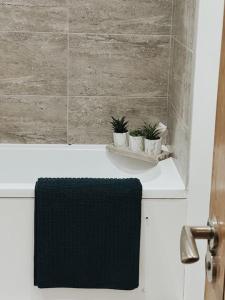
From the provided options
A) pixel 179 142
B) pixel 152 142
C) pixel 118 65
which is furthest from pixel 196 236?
pixel 118 65

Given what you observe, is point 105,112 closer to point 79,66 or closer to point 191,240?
point 79,66

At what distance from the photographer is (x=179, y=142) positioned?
2725mm

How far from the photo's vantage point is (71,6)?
3080 mm

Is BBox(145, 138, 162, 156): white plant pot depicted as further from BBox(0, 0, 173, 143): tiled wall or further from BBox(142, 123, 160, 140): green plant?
BBox(0, 0, 173, 143): tiled wall

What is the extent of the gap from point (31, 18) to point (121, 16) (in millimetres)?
479

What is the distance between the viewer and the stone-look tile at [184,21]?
2447 millimetres

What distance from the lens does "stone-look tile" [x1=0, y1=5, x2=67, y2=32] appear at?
3072mm

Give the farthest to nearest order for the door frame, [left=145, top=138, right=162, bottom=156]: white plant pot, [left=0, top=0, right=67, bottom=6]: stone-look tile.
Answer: [left=0, top=0, right=67, bottom=6]: stone-look tile, [left=145, top=138, right=162, bottom=156]: white plant pot, the door frame

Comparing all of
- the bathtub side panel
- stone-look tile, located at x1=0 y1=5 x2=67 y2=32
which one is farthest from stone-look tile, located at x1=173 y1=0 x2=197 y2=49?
the bathtub side panel

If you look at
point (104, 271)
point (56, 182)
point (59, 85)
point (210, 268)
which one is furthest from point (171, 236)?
point (210, 268)

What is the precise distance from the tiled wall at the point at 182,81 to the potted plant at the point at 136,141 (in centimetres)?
16

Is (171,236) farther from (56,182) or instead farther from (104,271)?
(56,182)

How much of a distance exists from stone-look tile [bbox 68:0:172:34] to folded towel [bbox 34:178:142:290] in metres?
0.98

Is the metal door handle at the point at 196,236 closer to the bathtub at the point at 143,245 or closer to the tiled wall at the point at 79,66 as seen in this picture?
the bathtub at the point at 143,245
